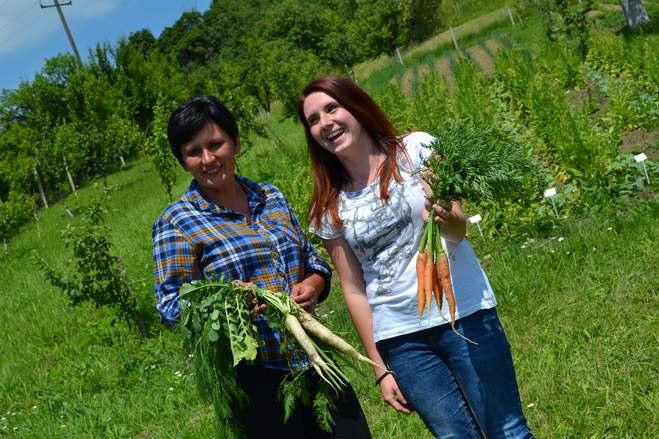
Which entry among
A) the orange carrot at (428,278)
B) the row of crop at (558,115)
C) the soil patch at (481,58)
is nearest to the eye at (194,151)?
the orange carrot at (428,278)

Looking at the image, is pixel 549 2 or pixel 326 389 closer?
pixel 326 389

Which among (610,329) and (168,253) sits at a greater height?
(168,253)

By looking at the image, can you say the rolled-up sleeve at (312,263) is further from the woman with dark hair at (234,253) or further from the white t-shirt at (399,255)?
the white t-shirt at (399,255)

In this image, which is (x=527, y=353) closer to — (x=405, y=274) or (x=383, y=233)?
(x=405, y=274)

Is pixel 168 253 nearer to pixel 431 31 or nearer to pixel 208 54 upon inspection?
pixel 431 31

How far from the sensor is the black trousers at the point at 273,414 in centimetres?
213

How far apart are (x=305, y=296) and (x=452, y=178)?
0.62m

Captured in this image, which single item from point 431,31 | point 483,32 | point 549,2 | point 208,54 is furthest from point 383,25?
point 208,54

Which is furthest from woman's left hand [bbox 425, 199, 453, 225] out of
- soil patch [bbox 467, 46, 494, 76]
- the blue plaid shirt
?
soil patch [bbox 467, 46, 494, 76]

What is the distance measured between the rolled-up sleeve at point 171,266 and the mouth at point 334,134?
0.56m

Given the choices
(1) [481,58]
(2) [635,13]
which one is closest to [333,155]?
(2) [635,13]

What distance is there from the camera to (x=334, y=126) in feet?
7.07

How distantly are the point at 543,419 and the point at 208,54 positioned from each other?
64.3 m

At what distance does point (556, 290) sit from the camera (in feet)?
14.0
